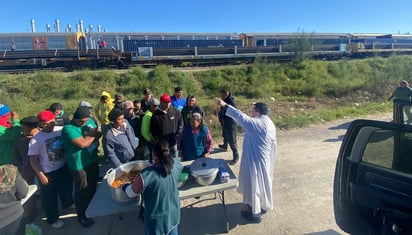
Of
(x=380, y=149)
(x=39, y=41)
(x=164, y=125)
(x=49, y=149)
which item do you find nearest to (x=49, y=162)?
(x=49, y=149)

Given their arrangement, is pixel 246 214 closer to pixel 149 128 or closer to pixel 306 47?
pixel 149 128

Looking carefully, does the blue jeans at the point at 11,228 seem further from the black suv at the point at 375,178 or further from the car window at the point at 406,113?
the car window at the point at 406,113

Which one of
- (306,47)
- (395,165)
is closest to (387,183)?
(395,165)

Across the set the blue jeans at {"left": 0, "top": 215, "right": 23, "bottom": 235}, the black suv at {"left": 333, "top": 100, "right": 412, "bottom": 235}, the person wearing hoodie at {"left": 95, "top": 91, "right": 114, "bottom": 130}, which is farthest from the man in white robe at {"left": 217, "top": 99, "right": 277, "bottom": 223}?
the person wearing hoodie at {"left": 95, "top": 91, "right": 114, "bottom": 130}

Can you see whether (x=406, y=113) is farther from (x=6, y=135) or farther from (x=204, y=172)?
(x=6, y=135)

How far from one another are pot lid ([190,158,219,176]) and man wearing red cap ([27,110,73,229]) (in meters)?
1.67

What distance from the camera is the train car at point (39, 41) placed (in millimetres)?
23156

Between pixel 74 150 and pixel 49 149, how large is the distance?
336 mm

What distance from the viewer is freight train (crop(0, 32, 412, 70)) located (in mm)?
18422

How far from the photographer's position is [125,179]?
9.50 ft

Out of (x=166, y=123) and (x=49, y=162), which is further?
(x=166, y=123)

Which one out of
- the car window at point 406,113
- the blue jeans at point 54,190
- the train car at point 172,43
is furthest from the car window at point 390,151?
the train car at point 172,43

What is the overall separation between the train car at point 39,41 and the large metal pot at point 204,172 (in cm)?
2347

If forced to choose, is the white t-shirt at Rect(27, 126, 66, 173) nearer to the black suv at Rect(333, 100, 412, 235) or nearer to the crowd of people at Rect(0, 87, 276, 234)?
the crowd of people at Rect(0, 87, 276, 234)
